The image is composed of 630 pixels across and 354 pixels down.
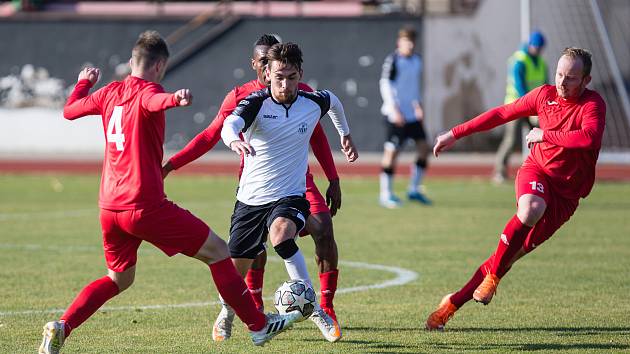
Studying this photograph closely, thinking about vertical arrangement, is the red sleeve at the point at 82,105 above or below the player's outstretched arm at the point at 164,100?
below

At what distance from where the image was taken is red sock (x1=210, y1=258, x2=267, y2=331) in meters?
7.04

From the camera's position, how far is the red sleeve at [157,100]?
643 cm

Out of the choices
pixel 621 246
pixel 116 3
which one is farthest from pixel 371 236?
pixel 116 3

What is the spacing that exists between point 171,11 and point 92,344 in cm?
2478

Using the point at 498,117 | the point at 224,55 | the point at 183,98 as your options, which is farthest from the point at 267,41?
the point at 224,55

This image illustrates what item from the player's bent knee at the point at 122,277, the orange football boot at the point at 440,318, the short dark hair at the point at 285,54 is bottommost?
the orange football boot at the point at 440,318

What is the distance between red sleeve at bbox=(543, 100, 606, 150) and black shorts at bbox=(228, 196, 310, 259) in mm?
1738

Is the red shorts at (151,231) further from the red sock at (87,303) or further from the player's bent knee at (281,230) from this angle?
the player's bent knee at (281,230)

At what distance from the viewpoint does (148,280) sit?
34.1 feet

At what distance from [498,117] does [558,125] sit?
422 mm

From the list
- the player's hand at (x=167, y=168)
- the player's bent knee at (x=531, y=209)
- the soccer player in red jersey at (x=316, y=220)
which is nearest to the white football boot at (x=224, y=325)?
the soccer player in red jersey at (x=316, y=220)

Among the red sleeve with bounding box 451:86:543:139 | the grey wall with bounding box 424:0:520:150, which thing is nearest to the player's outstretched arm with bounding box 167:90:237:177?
the red sleeve with bounding box 451:86:543:139

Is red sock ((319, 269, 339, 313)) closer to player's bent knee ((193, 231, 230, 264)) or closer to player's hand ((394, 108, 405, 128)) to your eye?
player's bent knee ((193, 231, 230, 264))

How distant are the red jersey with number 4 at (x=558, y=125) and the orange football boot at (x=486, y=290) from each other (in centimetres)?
78
